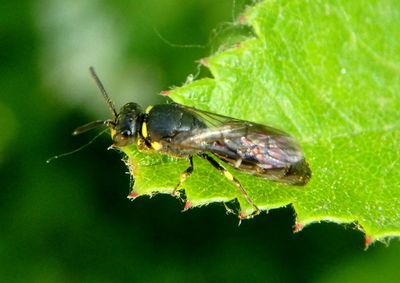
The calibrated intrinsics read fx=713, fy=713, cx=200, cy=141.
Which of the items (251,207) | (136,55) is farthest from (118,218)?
(251,207)

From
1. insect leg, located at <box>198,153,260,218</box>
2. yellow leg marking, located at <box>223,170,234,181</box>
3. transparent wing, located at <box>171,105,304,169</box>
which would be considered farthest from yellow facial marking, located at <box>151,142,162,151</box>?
yellow leg marking, located at <box>223,170,234,181</box>

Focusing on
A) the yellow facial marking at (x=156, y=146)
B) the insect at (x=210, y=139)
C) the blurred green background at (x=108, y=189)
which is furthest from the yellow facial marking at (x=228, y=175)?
the blurred green background at (x=108, y=189)

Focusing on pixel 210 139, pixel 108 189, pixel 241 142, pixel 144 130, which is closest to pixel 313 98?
pixel 241 142

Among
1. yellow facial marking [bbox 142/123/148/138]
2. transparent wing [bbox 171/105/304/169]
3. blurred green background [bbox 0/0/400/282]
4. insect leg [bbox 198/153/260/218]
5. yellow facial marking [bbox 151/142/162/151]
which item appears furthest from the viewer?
blurred green background [bbox 0/0/400/282]

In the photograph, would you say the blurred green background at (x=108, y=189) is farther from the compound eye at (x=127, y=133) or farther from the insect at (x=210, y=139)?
the compound eye at (x=127, y=133)

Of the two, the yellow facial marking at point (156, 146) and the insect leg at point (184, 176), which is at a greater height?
the yellow facial marking at point (156, 146)

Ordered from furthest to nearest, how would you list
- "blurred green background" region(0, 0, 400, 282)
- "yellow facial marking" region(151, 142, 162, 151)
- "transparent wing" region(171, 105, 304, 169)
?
"blurred green background" region(0, 0, 400, 282)
"yellow facial marking" region(151, 142, 162, 151)
"transparent wing" region(171, 105, 304, 169)

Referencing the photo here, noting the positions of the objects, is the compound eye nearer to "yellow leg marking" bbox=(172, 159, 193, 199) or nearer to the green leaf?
the green leaf

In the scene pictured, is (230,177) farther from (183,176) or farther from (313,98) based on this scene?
(313,98)
